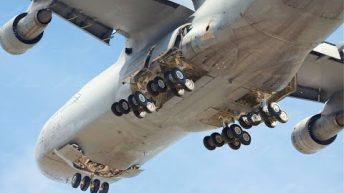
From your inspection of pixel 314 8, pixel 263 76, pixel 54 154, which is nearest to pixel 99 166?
pixel 54 154

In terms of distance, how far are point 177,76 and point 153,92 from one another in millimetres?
1256

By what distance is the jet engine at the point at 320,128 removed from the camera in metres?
39.6

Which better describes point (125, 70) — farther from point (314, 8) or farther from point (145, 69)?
point (314, 8)

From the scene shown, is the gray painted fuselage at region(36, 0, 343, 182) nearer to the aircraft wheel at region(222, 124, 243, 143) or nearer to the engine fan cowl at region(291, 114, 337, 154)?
the aircraft wheel at region(222, 124, 243, 143)

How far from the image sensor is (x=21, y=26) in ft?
120

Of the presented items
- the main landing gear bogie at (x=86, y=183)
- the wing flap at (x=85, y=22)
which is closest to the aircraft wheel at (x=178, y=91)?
the wing flap at (x=85, y=22)

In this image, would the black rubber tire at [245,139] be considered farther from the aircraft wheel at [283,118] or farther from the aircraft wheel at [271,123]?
the aircraft wheel at [283,118]

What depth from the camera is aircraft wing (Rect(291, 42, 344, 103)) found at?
37344 millimetres

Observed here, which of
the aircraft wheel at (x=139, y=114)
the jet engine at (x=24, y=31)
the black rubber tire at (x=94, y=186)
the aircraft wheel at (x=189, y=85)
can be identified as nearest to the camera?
the aircraft wheel at (x=189, y=85)

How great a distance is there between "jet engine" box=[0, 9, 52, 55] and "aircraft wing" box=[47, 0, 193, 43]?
701 millimetres

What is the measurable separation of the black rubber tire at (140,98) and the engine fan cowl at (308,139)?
311 inches

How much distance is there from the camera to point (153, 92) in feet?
114

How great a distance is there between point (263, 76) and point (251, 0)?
323 cm

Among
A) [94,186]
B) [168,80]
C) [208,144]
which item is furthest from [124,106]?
[94,186]
